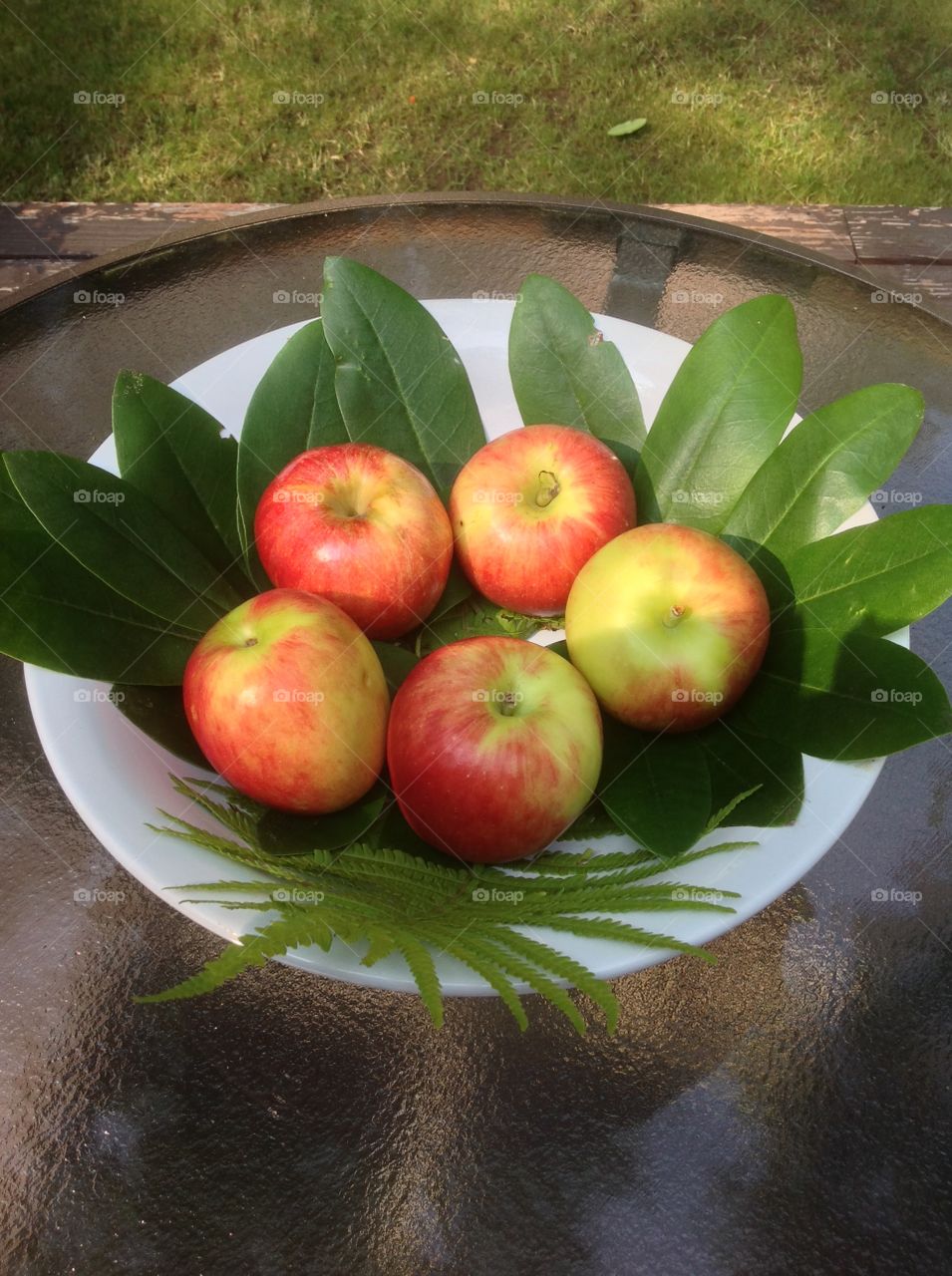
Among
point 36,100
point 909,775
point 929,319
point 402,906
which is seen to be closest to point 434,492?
point 402,906

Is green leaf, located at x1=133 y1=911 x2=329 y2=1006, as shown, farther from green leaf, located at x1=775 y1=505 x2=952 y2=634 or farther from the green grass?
the green grass

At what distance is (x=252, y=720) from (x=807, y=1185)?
1.44ft

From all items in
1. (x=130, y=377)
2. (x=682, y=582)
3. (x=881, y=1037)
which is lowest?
(x=881, y=1037)

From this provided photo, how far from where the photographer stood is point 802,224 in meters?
1.27

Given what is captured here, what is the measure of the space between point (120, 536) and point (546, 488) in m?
0.29

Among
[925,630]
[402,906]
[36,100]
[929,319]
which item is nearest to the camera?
[402,906]

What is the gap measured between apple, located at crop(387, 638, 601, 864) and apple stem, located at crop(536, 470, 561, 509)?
0.13 metres

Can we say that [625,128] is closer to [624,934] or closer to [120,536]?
[120,536]

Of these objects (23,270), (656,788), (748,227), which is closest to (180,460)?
(656,788)

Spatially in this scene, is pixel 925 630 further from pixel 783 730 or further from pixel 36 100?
pixel 36 100

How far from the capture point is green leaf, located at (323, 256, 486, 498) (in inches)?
30.4

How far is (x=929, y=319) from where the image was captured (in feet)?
3.35

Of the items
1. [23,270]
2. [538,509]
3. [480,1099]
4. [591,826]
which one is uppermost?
[23,270]

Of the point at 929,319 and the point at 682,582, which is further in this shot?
the point at 929,319
